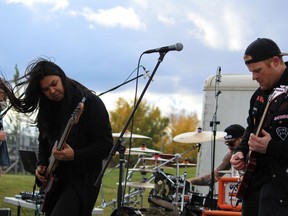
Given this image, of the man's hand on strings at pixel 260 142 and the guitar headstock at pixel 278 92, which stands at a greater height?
the guitar headstock at pixel 278 92

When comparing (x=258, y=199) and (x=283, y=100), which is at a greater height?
(x=283, y=100)

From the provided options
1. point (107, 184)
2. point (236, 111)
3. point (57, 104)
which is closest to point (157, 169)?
point (236, 111)

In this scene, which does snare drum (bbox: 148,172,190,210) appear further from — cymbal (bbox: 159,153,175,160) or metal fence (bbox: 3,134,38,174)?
metal fence (bbox: 3,134,38,174)

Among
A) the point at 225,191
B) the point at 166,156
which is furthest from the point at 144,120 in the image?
the point at 225,191

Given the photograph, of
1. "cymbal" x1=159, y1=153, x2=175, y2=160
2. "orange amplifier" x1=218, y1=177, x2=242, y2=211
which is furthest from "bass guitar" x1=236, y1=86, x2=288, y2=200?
"cymbal" x1=159, y1=153, x2=175, y2=160

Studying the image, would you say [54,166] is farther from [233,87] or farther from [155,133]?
[155,133]

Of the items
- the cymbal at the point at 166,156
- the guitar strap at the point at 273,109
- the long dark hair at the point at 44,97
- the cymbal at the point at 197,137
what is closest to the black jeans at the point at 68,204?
the long dark hair at the point at 44,97

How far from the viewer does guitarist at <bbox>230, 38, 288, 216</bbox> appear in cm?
384

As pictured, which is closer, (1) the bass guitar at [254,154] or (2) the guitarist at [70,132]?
(1) the bass guitar at [254,154]

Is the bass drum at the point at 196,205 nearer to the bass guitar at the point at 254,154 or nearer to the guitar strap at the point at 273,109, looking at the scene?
the bass guitar at the point at 254,154

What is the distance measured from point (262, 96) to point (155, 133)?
39849mm

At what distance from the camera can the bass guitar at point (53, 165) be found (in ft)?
14.7

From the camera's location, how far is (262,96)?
418 centimetres

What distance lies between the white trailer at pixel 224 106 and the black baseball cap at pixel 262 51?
7.51 metres
